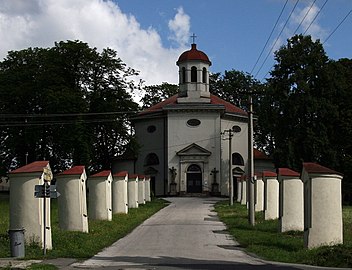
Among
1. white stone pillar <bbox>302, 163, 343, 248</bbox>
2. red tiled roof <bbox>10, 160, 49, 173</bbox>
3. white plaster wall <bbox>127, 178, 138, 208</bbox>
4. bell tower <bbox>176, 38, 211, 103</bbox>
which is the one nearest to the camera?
white stone pillar <bbox>302, 163, 343, 248</bbox>

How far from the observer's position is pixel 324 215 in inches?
830

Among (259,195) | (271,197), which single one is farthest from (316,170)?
(259,195)

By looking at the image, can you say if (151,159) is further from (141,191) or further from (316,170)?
(316,170)

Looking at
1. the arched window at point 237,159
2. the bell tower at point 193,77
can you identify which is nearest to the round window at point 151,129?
the bell tower at point 193,77

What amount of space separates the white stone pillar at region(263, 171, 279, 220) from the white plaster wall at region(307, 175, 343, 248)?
1318cm

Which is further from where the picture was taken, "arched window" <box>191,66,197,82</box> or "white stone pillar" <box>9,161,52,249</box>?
"arched window" <box>191,66,197,82</box>

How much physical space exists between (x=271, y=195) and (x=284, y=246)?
496 inches

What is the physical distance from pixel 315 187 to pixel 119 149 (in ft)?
162

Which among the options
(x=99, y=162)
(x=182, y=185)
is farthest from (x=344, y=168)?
(x=99, y=162)

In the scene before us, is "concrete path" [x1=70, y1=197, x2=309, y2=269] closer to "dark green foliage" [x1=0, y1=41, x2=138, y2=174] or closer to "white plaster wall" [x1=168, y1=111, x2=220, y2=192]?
"dark green foliage" [x1=0, y1=41, x2=138, y2=174]

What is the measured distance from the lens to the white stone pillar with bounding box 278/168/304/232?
1059 inches

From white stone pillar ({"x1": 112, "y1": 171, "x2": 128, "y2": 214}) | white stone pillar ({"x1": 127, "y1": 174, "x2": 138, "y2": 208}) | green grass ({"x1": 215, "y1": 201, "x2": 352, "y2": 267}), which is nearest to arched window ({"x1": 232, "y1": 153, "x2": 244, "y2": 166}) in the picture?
white stone pillar ({"x1": 127, "y1": 174, "x2": 138, "y2": 208})

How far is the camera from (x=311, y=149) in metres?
62.6

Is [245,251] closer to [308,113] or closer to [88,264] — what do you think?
[88,264]
